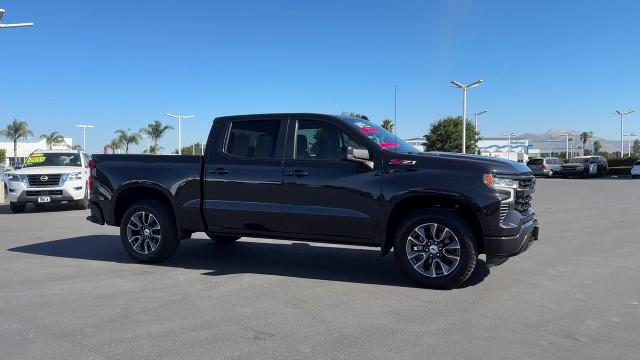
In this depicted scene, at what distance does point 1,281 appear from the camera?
6.21 meters

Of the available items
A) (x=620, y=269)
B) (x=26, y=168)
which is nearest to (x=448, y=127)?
(x=26, y=168)

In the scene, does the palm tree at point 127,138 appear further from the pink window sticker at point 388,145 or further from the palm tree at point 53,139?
the pink window sticker at point 388,145

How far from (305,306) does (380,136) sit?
7.76 feet

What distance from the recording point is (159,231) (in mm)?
7027

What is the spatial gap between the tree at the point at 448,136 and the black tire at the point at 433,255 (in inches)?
1862

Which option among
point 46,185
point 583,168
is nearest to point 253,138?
point 46,185

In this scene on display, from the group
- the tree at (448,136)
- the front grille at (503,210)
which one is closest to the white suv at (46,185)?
the front grille at (503,210)

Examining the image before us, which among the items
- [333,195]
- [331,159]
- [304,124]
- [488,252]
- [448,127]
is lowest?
[488,252]

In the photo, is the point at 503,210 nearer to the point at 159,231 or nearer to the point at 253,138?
the point at 253,138

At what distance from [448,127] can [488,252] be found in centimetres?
4954

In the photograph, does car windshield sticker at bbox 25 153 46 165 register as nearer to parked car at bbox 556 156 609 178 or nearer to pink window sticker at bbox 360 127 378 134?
pink window sticker at bbox 360 127 378 134

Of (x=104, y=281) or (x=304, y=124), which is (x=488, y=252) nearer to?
(x=304, y=124)

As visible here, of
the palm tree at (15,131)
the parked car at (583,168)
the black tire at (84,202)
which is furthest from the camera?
the palm tree at (15,131)

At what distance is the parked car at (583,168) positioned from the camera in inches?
1591
